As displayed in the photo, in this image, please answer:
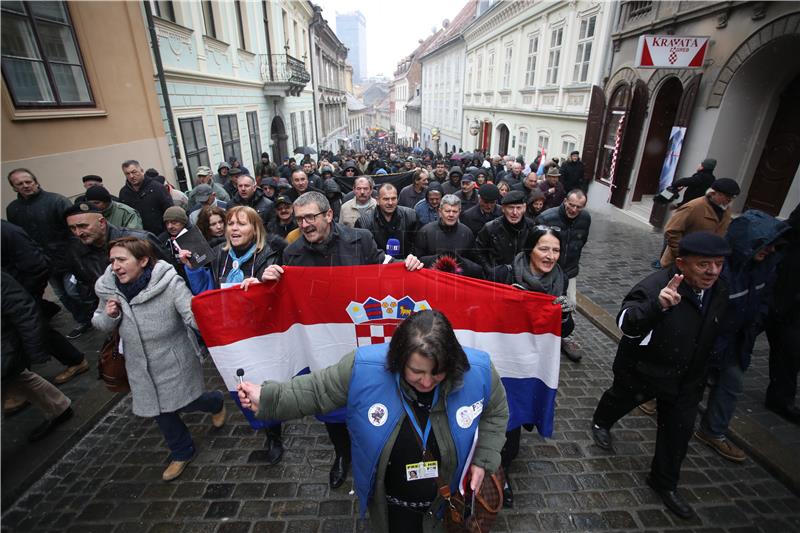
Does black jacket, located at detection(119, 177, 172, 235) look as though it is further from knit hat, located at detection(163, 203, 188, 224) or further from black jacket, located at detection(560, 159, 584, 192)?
black jacket, located at detection(560, 159, 584, 192)

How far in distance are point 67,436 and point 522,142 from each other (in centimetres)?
2098

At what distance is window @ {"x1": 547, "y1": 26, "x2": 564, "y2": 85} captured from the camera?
645 inches

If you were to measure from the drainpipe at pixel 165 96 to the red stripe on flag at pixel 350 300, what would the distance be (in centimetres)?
820


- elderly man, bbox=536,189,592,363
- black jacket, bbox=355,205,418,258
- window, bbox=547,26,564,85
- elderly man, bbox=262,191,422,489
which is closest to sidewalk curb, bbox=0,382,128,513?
elderly man, bbox=262,191,422,489

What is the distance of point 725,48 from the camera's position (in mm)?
8750

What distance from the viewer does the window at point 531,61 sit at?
1869cm

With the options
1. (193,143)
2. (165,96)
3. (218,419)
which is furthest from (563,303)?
(193,143)

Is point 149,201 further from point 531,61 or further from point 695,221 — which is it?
point 531,61

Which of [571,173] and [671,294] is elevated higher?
[671,294]

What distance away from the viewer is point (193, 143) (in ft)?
35.8

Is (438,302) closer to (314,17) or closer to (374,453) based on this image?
(374,453)

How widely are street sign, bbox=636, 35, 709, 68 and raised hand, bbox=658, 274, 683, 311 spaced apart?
852 centimetres

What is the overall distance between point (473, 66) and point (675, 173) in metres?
22.9

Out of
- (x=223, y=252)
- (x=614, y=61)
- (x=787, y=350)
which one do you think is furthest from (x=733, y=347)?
(x=614, y=61)
